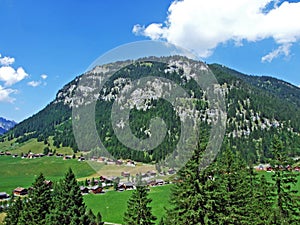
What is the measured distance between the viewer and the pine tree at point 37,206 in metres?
29.4

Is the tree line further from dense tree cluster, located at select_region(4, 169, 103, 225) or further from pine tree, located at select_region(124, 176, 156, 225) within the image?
dense tree cluster, located at select_region(4, 169, 103, 225)

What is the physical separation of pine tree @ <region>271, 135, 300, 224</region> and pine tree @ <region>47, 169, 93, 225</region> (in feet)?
62.1

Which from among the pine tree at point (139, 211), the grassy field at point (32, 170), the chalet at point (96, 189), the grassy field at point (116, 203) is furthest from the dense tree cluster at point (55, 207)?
the grassy field at point (32, 170)

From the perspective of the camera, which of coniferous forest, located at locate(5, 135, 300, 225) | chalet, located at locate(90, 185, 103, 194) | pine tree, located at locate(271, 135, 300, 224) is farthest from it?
chalet, located at locate(90, 185, 103, 194)

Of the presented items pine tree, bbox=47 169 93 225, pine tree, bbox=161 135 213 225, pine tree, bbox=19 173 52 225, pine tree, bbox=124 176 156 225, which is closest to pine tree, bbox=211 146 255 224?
pine tree, bbox=161 135 213 225

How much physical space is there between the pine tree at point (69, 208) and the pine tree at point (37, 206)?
1036 millimetres

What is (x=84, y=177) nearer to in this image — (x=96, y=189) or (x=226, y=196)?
(x=96, y=189)

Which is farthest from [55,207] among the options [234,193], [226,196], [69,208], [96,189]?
[96,189]

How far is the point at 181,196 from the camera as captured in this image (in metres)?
16.6

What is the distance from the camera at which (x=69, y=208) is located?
30078mm

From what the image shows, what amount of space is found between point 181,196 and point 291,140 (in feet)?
603

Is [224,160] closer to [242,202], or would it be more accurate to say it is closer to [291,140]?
[242,202]

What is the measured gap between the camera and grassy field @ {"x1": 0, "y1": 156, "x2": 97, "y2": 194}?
110819 millimetres

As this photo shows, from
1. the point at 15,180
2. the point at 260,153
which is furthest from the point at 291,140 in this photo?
the point at 15,180
